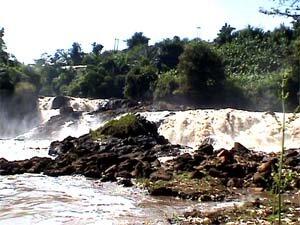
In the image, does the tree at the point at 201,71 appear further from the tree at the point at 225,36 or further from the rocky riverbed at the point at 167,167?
the tree at the point at 225,36

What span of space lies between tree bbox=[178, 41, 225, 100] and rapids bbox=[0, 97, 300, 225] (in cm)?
1070

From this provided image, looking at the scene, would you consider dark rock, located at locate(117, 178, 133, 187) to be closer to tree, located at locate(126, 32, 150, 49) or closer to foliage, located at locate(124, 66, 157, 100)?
foliage, located at locate(124, 66, 157, 100)

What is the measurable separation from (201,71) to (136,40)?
41.2 metres

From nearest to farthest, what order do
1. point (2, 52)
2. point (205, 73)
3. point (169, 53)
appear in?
point (205, 73) → point (2, 52) → point (169, 53)

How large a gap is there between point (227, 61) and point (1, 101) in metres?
22.8

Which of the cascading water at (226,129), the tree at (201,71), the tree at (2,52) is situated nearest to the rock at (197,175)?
the cascading water at (226,129)

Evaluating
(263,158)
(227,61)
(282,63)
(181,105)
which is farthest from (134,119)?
(227,61)

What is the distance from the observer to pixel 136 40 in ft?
264

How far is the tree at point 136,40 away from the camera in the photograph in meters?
79.8

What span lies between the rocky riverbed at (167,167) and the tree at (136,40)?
55771mm

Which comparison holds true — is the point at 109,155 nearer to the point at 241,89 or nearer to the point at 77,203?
the point at 77,203

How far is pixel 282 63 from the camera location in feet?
148

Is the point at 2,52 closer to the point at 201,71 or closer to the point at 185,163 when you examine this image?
the point at 201,71

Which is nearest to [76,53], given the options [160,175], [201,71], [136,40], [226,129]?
[136,40]
